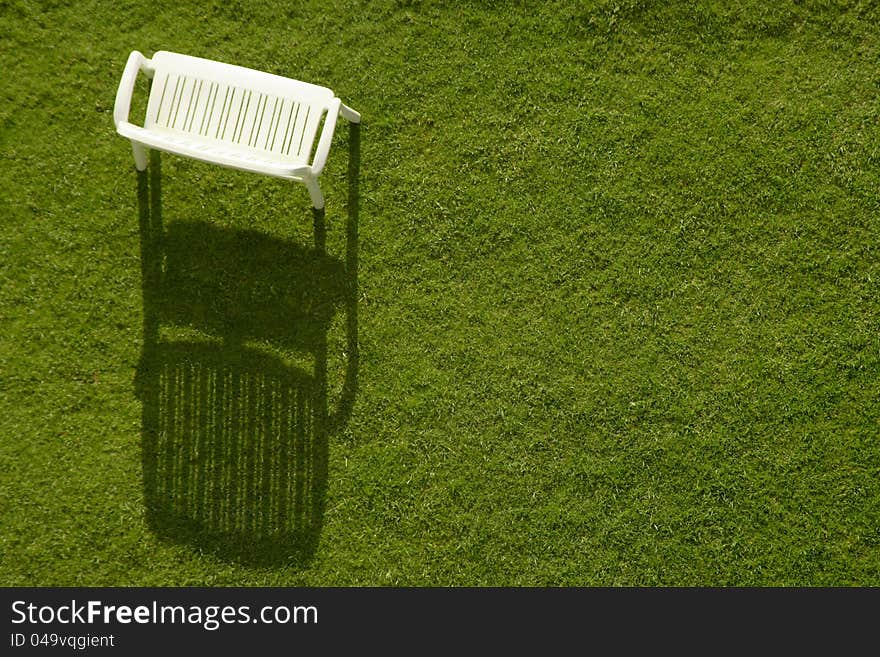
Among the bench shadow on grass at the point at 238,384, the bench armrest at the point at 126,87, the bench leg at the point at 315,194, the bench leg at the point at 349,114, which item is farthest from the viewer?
the bench shadow on grass at the point at 238,384

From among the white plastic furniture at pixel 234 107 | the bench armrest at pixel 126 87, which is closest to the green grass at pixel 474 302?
the white plastic furniture at pixel 234 107

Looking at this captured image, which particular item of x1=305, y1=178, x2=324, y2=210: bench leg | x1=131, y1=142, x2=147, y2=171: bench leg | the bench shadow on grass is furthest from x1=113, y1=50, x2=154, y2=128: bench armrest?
x1=305, y1=178, x2=324, y2=210: bench leg

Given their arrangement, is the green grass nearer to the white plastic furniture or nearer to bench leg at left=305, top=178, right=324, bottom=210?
bench leg at left=305, top=178, right=324, bottom=210

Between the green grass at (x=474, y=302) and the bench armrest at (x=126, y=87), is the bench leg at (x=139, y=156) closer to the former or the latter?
the green grass at (x=474, y=302)

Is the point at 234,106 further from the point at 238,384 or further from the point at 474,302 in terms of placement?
the point at 474,302

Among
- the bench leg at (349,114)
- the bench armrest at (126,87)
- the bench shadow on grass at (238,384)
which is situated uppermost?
the bench armrest at (126,87)

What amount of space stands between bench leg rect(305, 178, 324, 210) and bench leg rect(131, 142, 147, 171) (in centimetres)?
94

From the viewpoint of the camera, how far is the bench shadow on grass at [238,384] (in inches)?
139

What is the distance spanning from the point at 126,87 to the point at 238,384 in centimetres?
158

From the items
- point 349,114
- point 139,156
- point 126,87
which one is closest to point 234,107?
point 126,87

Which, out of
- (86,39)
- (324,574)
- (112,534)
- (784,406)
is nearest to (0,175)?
(86,39)

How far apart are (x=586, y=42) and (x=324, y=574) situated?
341 centimetres

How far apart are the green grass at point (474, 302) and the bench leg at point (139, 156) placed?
105 mm

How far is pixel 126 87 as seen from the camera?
2977 millimetres
